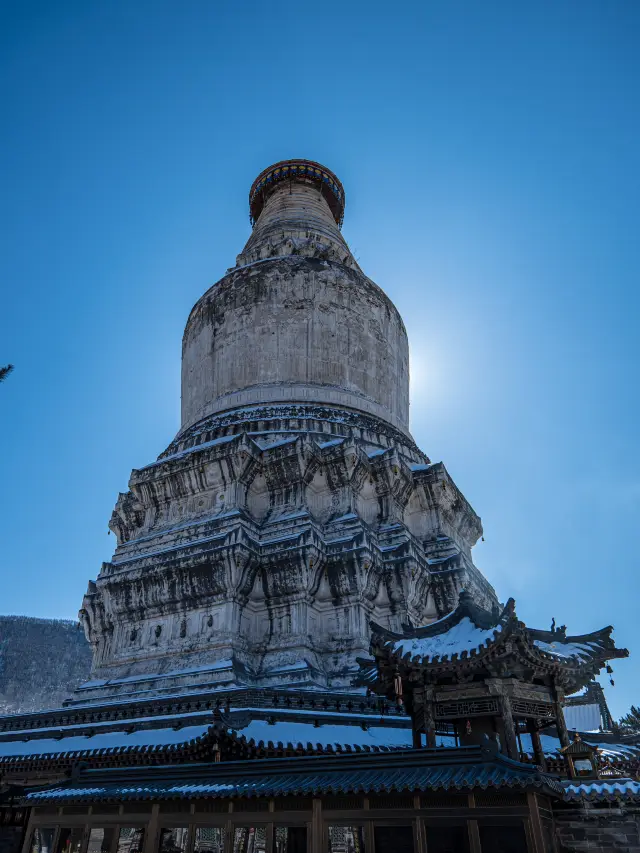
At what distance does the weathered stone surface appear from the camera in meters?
20.7

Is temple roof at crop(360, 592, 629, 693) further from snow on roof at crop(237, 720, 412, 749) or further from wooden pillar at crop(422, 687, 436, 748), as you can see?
snow on roof at crop(237, 720, 412, 749)

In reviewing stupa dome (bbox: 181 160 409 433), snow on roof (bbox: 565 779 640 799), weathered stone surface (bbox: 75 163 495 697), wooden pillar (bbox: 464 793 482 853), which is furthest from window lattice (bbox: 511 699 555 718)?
stupa dome (bbox: 181 160 409 433)

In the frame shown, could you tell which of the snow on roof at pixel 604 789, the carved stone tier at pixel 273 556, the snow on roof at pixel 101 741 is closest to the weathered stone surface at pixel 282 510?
the carved stone tier at pixel 273 556

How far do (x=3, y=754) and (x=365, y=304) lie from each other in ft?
69.8

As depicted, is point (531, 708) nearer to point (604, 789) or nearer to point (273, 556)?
point (604, 789)

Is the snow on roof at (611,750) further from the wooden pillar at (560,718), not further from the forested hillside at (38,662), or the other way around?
the forested hillside at (38,662)

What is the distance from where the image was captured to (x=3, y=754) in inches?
690

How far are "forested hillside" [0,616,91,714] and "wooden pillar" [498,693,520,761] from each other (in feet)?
201

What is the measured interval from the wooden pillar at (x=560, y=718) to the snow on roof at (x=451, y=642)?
80.4 inches

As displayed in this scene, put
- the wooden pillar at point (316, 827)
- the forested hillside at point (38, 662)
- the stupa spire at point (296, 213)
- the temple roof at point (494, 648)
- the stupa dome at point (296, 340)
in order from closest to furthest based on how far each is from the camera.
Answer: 1. the wooden pillar at point (316, 827)
2. the temple roof at point (494, 648)
3. the stupa dome at point (296, 340)
4. the stupa spire at point (296, 213)
5. the forested hillside at point (38, 662)

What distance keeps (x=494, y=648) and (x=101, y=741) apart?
996 cm

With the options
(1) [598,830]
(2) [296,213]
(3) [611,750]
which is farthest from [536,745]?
(2) [296,213]

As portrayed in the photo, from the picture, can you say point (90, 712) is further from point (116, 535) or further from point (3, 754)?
point (116, 535)

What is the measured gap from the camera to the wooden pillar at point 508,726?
39.1 feet
